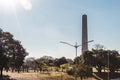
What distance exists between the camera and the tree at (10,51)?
64188 millimetres

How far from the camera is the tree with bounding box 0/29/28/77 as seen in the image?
211 ft

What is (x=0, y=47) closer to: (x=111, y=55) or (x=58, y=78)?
(x=58, y=78)

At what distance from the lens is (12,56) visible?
6819 cm

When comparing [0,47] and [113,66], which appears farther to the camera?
[113,66]

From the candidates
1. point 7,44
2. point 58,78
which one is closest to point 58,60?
point 58,78

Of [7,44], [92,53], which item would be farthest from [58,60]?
[7,44]

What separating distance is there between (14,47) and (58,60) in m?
50.0

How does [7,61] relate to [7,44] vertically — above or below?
below

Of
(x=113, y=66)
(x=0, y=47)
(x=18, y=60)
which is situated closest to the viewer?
(x=0, y=47)

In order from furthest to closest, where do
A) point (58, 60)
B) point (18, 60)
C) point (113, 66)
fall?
point (58, 60) < point (113, 66) < point (18, 60)

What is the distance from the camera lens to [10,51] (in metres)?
67.4

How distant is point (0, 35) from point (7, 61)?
769 cm

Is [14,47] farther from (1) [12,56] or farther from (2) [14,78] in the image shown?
(2) [14,78]

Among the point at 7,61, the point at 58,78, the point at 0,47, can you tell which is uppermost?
the point at 0,47
